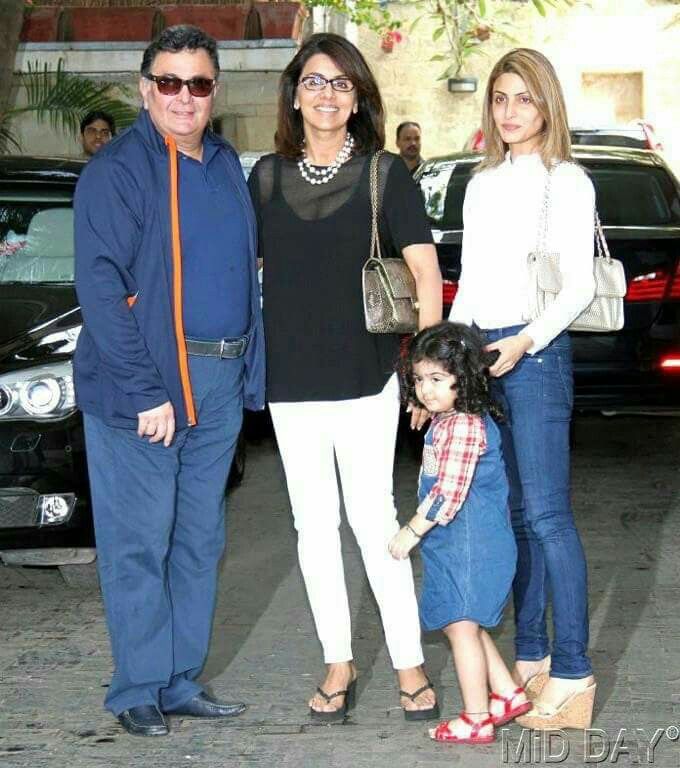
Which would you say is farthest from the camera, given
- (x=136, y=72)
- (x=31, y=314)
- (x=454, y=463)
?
(x=136, y=72)

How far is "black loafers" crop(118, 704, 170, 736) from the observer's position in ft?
15.9

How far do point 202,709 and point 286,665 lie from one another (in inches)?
25.0

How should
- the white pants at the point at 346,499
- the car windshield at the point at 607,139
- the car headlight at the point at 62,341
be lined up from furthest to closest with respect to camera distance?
the car windshield at the point at 607,139 < the car headlight at the point at 62,341 < the white pants at the point at 346,499

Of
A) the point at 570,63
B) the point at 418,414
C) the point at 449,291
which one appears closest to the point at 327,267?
the point at 418,414

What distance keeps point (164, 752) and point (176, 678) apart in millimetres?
355

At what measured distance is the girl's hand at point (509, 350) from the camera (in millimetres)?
4633

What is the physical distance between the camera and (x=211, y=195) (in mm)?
4773

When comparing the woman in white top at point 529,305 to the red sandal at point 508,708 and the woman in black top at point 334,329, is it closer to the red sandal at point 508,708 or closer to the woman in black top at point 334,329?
the red sandal at point 508,708

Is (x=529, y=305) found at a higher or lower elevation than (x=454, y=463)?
higher

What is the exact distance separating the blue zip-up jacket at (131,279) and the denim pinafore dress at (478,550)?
0.80 m

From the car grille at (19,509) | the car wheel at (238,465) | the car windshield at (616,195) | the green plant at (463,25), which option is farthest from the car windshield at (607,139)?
the car grille at (19,509)

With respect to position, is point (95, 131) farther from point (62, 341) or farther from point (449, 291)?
point (62, 341)

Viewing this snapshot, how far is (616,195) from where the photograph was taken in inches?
374

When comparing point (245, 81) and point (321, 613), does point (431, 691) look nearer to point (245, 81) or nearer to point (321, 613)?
point (321, 613)
